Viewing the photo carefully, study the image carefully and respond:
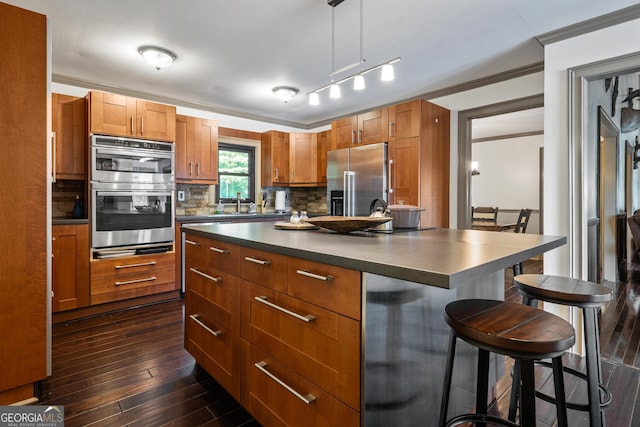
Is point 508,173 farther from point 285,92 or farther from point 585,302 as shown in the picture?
point 585,302

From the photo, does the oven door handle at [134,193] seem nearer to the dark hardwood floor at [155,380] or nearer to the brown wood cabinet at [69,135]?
the brown wood cabinet at [69,135]

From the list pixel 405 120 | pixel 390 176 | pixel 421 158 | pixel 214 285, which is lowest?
pixel 214 285

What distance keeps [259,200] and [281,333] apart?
4101 millimetres

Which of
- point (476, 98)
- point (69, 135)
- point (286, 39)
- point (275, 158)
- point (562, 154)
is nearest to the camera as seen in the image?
point (562, 154)

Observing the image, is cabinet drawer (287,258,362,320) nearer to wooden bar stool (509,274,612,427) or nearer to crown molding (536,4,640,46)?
wooden bar stool (509,274,612,427)

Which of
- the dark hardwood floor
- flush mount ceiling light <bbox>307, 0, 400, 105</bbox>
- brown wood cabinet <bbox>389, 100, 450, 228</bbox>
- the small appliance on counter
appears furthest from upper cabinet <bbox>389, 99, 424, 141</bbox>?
the dark hardwood floor

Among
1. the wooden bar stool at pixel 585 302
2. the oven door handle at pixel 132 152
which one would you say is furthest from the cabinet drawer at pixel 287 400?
the oven door handle at pixel 132 152

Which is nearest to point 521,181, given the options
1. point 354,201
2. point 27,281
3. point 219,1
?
point 354,201

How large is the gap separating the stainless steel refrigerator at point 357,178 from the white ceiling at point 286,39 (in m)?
0.83

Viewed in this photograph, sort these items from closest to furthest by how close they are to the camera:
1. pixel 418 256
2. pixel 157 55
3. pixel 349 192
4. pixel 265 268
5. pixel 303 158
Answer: pixel 418 256, pixel 265 268, pixel 157 55, pixel 349 192, pixel 303 158

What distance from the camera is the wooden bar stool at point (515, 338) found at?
0.91 m

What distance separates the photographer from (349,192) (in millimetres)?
4320

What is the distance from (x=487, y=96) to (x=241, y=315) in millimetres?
3552

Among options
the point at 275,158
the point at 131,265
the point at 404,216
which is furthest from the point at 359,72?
the point at 131,265
